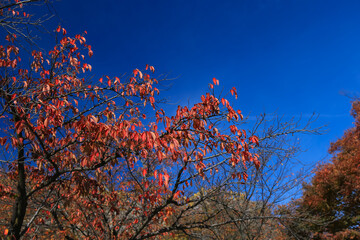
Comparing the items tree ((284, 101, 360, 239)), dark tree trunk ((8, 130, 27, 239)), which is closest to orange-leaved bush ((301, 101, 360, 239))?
tree ((284, 101, 360, 239))

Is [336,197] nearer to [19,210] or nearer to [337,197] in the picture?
[337,197]

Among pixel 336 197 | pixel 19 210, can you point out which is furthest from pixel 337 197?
pixel 19 210

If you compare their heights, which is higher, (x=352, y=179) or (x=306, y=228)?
(x=352, y=179)

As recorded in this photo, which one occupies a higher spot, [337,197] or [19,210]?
[337,197]

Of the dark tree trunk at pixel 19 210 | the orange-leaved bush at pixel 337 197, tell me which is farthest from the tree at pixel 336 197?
the dark tree trunk at pixel 19 210

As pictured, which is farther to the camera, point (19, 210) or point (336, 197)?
point (336, 197)

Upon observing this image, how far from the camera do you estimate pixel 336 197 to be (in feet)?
51.9

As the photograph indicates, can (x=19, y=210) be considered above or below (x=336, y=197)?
below

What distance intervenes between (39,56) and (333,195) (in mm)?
17780

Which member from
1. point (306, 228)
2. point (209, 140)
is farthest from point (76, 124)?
point (306, 228)

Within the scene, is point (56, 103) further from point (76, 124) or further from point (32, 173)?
point (32, 173)

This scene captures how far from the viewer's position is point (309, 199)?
1616 cm

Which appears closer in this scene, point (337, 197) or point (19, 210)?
point (19, 210)

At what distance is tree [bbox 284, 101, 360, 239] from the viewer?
14.3 meters
